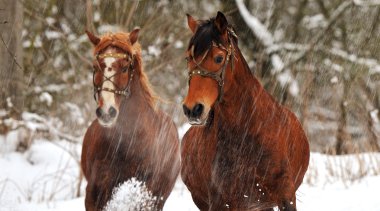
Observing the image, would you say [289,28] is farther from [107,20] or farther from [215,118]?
[215,118]

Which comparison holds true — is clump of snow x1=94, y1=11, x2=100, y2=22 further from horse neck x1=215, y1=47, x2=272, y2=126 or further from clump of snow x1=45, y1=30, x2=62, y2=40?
horse neck x1=215, y1=47, x2=272, y2=126

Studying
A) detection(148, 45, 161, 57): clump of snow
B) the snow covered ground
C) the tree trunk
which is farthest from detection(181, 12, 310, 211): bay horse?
detection(148, 45, 161, 57): clump of snow

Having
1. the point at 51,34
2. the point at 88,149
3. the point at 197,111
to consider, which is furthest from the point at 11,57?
the point at 197,111

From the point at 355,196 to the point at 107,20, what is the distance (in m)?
9.53

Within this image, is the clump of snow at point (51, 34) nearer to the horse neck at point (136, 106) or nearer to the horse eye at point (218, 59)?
the horse neck at point (136, 106)

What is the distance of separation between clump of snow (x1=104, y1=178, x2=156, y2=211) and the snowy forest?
3092 mm

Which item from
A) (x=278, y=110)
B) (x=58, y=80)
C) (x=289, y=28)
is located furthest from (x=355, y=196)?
(x=58, y=80)

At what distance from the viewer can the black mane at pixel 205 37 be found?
A: 4547 millimetres

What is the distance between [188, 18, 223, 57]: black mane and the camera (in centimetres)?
455

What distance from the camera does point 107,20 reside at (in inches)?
599

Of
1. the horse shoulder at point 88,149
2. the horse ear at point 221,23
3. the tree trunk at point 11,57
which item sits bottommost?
the horse shoulder at point 88,149

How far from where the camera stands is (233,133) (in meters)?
4.75

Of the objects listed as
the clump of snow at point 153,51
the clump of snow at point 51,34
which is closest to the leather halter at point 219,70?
the clump of snow at point 153,51

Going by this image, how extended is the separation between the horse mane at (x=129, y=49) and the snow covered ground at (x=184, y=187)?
1.68 metres
